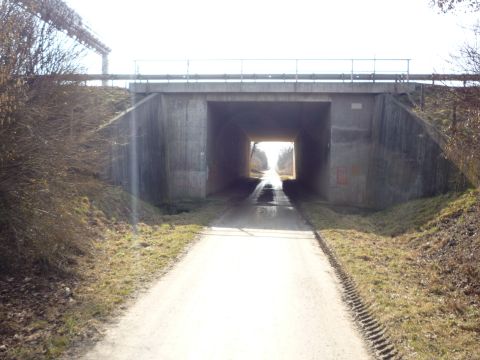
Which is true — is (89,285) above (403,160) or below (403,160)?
below

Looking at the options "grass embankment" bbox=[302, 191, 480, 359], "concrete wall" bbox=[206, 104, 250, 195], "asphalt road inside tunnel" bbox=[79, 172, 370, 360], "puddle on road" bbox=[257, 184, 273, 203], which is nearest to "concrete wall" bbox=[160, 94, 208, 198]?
"concrete wall" bbox=[206, 104, 250, 195]

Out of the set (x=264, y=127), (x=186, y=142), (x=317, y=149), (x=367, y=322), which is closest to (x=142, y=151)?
(x=186, y=142)

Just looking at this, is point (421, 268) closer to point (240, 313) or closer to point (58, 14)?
point (240, 313)

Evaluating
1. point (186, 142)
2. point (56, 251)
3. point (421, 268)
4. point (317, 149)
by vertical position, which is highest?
point (186, 142)

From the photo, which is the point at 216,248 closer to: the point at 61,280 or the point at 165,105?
the point at 61,280

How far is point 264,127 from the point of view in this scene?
37.3 metres

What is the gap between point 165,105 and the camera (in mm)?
22672

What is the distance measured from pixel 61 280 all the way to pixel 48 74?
3705mm

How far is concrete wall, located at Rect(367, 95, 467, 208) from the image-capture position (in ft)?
51.0

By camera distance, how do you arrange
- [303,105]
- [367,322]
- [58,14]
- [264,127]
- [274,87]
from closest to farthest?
[367,322] → [58,14] → [274,87] → [303,105] → [264,127]

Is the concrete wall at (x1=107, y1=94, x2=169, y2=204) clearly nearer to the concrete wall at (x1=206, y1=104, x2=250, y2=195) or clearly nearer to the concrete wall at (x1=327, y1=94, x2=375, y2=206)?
the concrete wall at (x1=206, y1=104, x2=250, y2=195)

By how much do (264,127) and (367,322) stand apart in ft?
104

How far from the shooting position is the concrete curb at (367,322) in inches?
208

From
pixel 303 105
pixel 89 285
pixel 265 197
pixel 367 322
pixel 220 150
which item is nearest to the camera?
pixel 367 322
